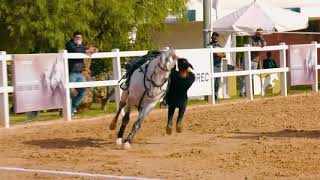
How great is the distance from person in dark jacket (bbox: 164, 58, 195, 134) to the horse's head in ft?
1.29

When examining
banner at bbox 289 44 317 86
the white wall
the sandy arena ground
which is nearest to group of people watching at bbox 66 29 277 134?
the sandy arena ground

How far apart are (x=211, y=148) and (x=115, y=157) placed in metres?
1.76

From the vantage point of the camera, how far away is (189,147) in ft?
41.0

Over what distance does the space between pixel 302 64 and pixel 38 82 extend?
10.4m

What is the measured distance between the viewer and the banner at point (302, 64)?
76.0 feet

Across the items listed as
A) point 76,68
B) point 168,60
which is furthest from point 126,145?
point 76,68

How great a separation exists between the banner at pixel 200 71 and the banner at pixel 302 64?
3.74 metres

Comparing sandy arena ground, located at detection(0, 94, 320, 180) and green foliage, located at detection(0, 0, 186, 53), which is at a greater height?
green foliage, located at detection(0, 0, 186, 53)

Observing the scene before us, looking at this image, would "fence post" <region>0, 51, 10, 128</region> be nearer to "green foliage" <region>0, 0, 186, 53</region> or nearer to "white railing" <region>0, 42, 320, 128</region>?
"white railing" <region>0, 42, 320, 128</region>

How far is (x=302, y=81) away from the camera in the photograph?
2353cm

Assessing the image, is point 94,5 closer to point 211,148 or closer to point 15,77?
point 15,77

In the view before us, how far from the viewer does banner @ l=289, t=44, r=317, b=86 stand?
912 inches

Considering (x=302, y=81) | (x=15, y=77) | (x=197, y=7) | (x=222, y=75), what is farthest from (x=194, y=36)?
(x=15, y=77)

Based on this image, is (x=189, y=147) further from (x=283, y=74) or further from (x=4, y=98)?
(x=283, y=74)
